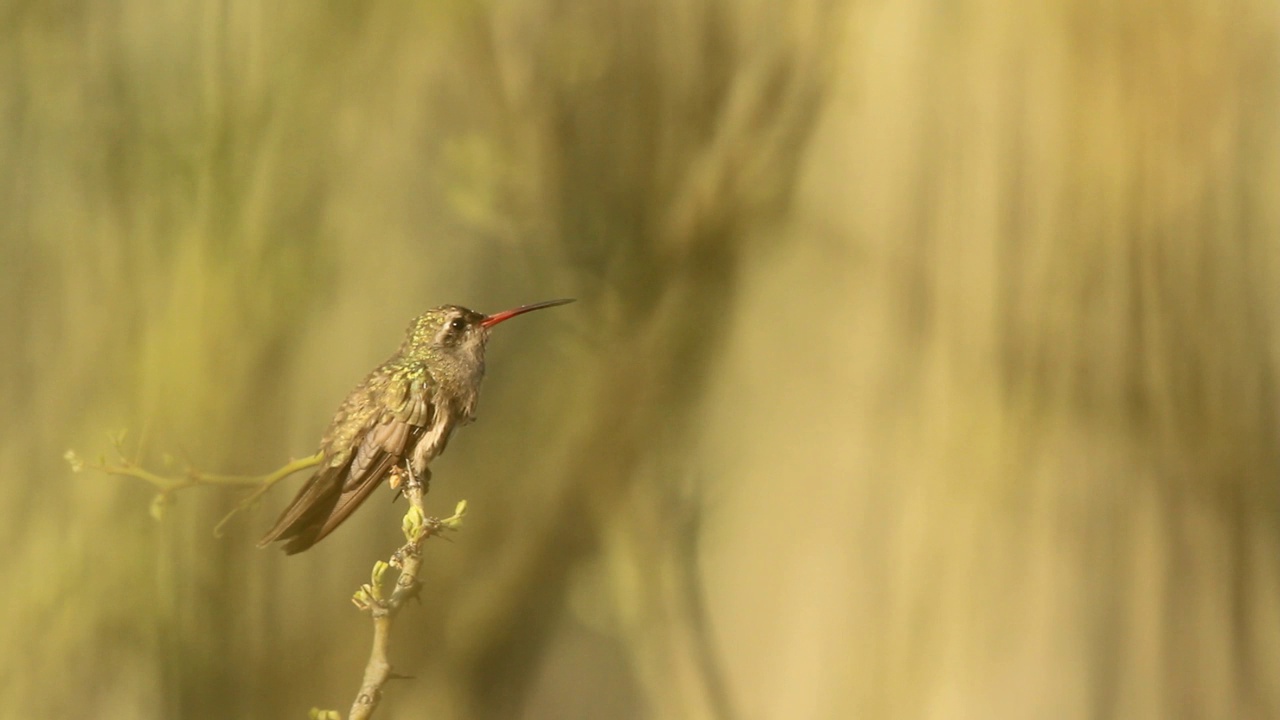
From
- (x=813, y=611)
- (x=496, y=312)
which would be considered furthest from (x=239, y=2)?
(x=813, y=611)

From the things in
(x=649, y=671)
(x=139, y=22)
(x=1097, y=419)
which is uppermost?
(x=139, y=22)

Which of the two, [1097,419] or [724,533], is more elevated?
[1097,419]

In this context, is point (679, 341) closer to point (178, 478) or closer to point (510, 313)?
point (510, 313)

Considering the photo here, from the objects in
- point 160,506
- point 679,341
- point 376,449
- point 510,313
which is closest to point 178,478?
point 160,506

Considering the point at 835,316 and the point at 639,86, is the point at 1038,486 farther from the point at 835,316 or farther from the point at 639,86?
the point at 639,86
